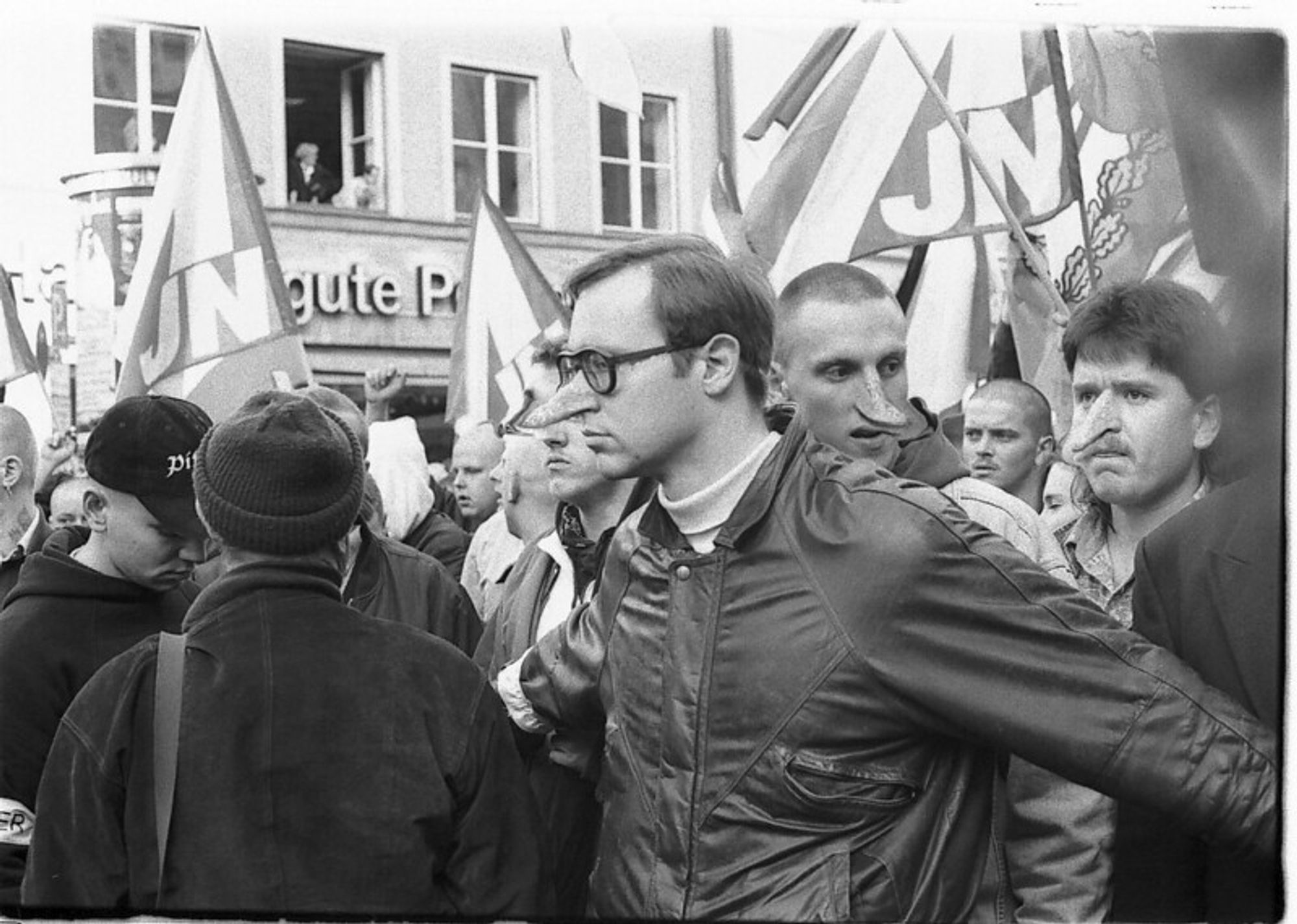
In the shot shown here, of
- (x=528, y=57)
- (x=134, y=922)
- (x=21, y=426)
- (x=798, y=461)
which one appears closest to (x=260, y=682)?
(x=134, y=922)

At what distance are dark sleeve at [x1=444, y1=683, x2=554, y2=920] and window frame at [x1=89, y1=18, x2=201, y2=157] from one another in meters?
1.55

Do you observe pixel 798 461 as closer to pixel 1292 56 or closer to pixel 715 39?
pixel 715 39

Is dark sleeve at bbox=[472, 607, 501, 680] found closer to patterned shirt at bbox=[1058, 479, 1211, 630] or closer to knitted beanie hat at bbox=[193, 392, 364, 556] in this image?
knitted beanie hat at bbox=[193, 392, 364, 556]

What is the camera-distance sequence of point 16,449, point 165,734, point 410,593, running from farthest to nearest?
point 16,449 < point 410,593 < point 165,734

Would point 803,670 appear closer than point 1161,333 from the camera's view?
Yes

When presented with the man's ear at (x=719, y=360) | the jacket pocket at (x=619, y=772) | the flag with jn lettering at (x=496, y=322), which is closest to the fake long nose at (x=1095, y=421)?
the man's ear at (x=719, y=360)

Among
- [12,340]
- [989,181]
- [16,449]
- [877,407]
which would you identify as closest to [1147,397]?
[877,407]

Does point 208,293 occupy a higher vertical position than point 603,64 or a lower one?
lower

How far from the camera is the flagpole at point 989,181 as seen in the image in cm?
327

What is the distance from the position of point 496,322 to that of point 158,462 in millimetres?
1229

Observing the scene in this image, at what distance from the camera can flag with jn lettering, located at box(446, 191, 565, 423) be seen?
3.64 meters

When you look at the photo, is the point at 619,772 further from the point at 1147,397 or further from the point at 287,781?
the point at 1147,397

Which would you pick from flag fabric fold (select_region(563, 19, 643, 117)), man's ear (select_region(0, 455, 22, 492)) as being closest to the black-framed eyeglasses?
flag fabric fold (select_region(563, 19, 643, 117))

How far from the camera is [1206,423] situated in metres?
2.96
